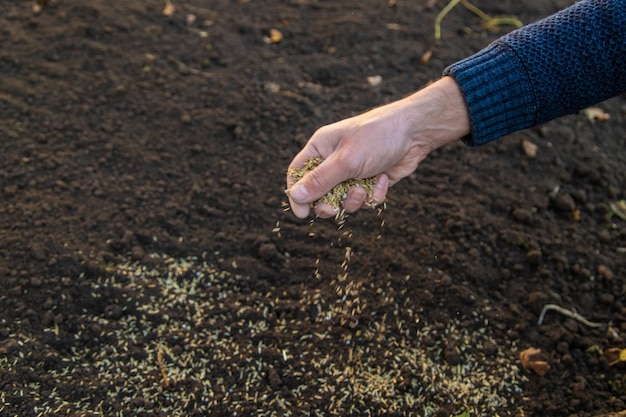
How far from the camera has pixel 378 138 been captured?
216cm

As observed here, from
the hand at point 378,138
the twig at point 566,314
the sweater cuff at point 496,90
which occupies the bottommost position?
the twig at point 566,314

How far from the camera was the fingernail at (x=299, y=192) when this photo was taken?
2137mm

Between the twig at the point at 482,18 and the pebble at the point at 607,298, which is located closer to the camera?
the pebble at the point at 607,298

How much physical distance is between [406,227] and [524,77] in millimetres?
938

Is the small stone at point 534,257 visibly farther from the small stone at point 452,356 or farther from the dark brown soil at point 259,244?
the small stone at point 452,356

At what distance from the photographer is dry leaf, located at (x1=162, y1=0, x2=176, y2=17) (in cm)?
370

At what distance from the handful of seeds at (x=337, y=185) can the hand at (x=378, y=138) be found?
0.03 meters

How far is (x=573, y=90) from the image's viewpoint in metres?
2.11

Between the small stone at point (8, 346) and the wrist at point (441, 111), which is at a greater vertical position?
the wrist at point (441, 111)

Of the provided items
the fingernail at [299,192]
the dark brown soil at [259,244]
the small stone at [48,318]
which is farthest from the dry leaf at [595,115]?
the small stone at [48,318]

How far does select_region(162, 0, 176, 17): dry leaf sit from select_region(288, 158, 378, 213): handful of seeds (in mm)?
1832

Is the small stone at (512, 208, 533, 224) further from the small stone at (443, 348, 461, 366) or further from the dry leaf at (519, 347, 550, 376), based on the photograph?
the small stone at (443, 348, 461, 366)

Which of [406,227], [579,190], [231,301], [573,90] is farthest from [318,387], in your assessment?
[579,190]

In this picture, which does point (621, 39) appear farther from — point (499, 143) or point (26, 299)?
point (26, 299)
